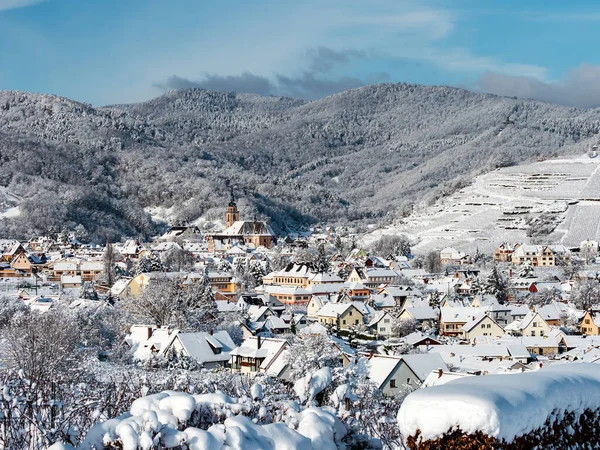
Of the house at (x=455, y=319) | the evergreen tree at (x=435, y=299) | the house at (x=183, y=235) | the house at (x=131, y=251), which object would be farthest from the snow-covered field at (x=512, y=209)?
the house at (x=455, y=319)

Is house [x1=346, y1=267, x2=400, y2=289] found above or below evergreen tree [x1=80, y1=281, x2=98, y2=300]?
below

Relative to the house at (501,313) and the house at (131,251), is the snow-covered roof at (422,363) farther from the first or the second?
the house at (131,251)

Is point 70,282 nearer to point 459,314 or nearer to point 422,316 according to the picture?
point 422,316

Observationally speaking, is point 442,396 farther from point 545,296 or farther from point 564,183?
point 564,183

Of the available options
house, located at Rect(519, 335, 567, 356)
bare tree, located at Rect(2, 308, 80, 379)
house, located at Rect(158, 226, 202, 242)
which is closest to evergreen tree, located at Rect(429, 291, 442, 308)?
house, located at Rect(519, 335, 567, 356)

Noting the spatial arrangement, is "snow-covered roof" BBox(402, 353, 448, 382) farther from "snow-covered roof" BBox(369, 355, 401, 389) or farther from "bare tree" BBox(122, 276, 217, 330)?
"bare tree" BBox(122, 276, 217, 330)
